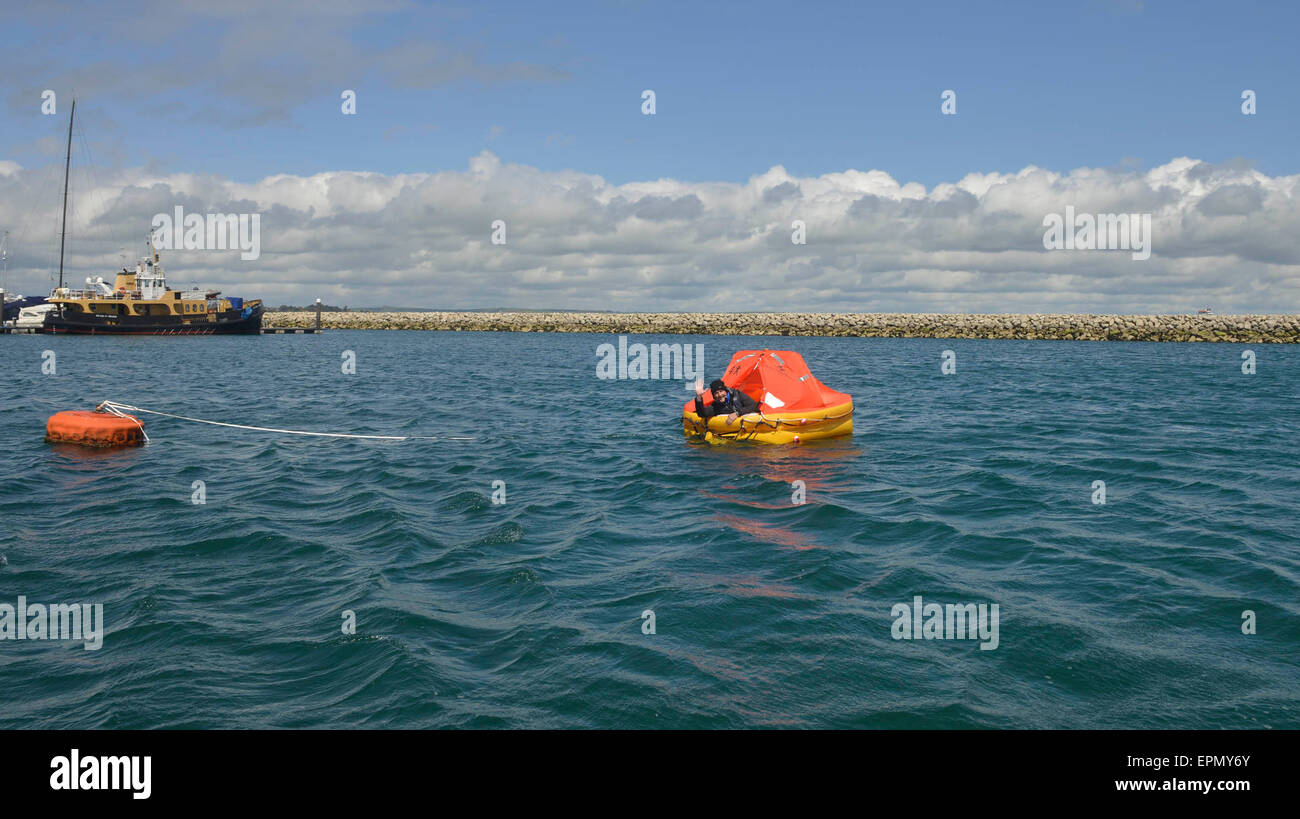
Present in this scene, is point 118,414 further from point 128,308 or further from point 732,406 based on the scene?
point 128,308

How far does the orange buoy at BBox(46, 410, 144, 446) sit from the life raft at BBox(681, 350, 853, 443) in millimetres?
12421

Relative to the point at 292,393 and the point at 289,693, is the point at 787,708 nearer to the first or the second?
the point at 289,693

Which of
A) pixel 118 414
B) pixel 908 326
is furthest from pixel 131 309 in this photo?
pixel 908 326

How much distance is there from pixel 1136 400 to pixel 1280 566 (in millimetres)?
23178

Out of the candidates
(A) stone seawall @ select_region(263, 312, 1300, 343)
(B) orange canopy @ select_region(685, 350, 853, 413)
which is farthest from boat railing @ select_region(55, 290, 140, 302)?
(B) orange canopy @ select_region(685, 350, 853, 413)

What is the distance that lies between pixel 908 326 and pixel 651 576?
93.5 meters

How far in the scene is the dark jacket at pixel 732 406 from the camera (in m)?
18.1

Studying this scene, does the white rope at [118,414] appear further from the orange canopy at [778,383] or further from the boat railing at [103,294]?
the boat railing at [103,294]

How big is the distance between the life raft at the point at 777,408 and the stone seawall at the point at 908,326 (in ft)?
252

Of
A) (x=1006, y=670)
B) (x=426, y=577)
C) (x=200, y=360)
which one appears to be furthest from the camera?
(x=200, y=360)

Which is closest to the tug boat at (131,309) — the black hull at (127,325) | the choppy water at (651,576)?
the black hull at (127,325)

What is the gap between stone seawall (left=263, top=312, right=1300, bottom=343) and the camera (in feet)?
268
